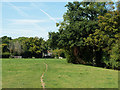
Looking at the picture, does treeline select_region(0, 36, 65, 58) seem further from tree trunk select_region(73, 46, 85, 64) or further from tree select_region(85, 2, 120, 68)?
tree select_region(85, 2, 120, 68)

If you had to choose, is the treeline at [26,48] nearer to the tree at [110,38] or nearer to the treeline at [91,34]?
the treeline at [91,34]

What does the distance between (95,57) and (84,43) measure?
180 inches

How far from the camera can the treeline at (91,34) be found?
2558 centimetres

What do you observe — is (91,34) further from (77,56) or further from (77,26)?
(77,56)

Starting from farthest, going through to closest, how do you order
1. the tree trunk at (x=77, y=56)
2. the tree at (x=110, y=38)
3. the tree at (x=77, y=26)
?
1. the tree trunk at (x=77, y=56)
2. the tree at (x=77, y=26)
3. the tree at (x=110, y=38)

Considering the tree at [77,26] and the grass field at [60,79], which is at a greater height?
the tree at [77,26]

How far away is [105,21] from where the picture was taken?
2675cm

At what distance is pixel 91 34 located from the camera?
2942 centimetres

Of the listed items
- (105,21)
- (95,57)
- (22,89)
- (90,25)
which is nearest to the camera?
(22,89)

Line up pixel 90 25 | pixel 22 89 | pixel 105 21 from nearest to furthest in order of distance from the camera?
pixel 22 89
pixel 105 21
pixel 90 25

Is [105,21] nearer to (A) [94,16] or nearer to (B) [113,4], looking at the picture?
(B) [113,4]

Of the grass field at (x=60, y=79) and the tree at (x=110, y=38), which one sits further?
the tree at (x=110, y=38)

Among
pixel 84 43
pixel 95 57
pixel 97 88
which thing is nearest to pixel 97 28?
pixel 84 43

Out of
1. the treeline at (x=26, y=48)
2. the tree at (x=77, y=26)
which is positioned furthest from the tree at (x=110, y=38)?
the treeline at (x=26, y=48)
